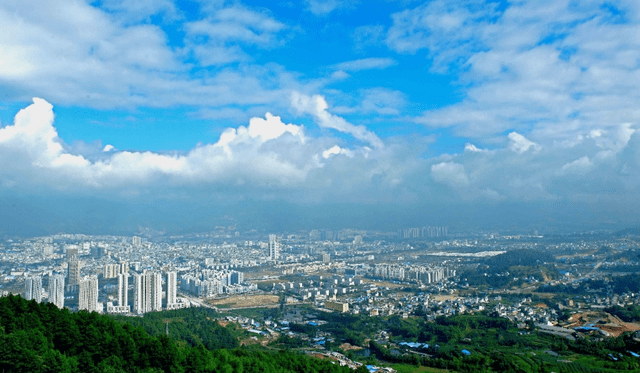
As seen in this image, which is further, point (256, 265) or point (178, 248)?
point (178, 248)

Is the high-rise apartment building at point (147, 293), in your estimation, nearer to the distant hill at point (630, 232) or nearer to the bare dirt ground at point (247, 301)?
the bare dirt ground at point (247, 301)

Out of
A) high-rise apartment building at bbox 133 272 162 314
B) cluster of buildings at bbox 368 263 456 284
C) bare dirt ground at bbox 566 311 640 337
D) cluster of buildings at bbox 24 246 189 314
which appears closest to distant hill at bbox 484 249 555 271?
cluster of buildings at bbox 368 263 456 284

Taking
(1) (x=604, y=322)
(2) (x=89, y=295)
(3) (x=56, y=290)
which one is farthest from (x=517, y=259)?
(3) (x=56, y=290)

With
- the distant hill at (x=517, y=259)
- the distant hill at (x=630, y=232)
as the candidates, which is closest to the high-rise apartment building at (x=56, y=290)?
the distant hill at (x=517, y=259)

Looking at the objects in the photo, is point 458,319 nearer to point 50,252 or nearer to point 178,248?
point 50,252

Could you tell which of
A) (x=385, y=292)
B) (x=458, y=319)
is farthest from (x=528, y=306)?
(x=385, y=292)

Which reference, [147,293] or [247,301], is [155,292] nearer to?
[147,293]
